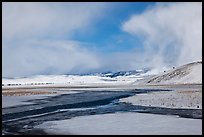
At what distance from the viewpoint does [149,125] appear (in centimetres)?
1762

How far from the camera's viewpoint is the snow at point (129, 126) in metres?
15.6

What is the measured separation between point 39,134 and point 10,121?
5963 millimetres

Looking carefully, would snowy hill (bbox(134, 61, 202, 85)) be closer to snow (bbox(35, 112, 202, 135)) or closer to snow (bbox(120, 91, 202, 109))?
snow (bbox(120, 91, 202, 109))

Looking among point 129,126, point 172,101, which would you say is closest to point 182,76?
point 172,101

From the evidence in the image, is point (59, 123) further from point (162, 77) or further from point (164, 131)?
point (162, 77)

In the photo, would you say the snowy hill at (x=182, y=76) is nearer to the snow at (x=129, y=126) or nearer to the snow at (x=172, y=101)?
the snow at (x=172, y=101)

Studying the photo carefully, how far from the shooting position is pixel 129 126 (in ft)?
57.2

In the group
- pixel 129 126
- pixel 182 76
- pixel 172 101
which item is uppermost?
pixel 182 76

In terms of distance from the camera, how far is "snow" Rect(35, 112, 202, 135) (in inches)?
613

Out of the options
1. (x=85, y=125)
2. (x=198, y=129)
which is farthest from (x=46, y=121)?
(x=198, y=129)

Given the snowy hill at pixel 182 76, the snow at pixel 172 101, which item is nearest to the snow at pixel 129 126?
the snow at pixel 172 101

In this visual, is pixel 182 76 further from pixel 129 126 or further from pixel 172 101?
pixel 129 126

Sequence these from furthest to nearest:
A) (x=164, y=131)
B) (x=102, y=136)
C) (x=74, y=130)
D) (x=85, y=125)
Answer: (x=85, y=125), (x=74, y=130), (x=164, y=131), (x=102, y=136)

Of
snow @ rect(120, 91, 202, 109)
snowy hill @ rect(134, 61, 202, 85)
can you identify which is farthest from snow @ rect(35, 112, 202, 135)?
snowy hill @ rect(134, 61, 202, 85)
